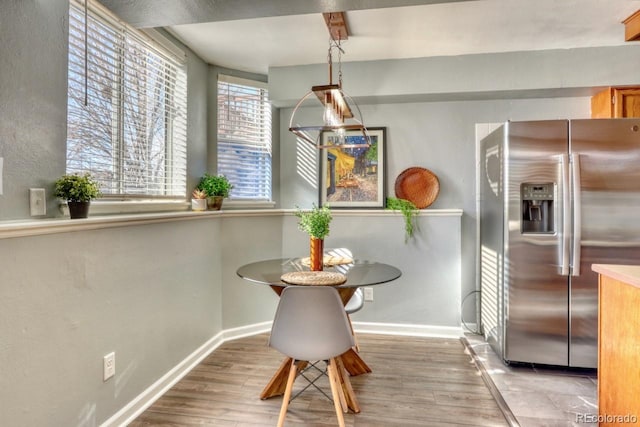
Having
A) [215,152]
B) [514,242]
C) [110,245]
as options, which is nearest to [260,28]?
[215,152]

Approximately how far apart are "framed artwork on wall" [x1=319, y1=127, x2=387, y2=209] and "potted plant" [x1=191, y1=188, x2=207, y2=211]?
1.16m

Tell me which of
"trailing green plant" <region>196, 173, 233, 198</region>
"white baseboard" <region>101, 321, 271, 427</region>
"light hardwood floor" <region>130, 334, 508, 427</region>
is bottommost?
"light hardwood floor" <region>130, 334, 508, 427</region>

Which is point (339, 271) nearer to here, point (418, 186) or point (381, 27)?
point (418, 186)

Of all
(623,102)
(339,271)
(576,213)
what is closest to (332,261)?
(339,271)

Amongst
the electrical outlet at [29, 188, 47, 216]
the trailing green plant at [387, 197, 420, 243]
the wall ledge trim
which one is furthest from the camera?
the trailing green plant at [387, 197, 420, 243]

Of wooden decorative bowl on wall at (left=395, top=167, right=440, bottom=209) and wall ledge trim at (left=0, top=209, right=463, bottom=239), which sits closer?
wall ledge trim at (left=0, top=209, right=463, bottom=239)

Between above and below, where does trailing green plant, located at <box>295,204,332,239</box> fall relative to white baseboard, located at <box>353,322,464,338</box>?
above

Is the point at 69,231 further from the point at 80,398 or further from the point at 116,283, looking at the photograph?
the point at 80,398

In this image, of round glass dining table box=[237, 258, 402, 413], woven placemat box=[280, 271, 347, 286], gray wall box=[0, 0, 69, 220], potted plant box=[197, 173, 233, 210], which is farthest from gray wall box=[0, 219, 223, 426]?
woven placemat box=[280, 271, 347, 286]

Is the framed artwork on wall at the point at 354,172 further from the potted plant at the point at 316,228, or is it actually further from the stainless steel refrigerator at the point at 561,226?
the potted plant at the point at 316,228

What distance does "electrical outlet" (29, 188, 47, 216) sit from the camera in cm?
152

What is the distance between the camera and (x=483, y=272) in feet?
10.1

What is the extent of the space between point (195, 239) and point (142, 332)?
0.77 meters

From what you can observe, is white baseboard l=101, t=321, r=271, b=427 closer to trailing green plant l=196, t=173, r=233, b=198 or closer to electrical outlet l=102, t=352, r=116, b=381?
electrical outlet l=102, t=352, r=116, b=381
